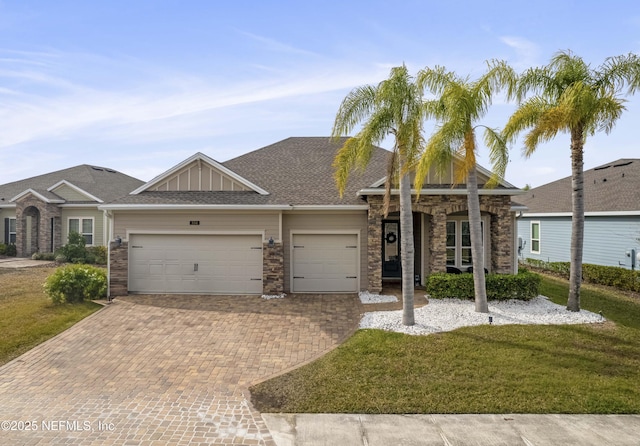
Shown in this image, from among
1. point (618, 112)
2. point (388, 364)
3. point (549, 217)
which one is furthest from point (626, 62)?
point (549, 217)

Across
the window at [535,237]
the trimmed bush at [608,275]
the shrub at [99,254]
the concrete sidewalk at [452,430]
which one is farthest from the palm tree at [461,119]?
the shrub at [99,254]

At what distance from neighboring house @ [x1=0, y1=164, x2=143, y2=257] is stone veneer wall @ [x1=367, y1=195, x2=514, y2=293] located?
1677 centimetres

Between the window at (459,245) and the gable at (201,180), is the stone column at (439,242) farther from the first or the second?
the gable at (201,180)

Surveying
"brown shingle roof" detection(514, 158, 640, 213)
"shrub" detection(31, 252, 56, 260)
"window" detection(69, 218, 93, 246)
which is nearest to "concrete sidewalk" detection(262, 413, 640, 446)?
"brown shingle roof" detection(514, 158, 640, 213)

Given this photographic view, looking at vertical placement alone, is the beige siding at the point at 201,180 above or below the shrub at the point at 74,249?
above

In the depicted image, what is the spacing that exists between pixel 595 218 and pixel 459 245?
8.21 metres

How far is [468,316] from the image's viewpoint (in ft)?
33.8

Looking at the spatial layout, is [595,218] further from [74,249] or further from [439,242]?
[74,249]

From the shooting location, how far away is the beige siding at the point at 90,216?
2292cm

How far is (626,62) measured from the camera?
9.95 metres

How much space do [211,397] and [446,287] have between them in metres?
8.10

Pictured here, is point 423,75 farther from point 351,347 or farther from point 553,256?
point 553,256

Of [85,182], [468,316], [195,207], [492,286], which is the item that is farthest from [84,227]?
[492,286]

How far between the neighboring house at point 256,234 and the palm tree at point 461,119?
8.50 ft
